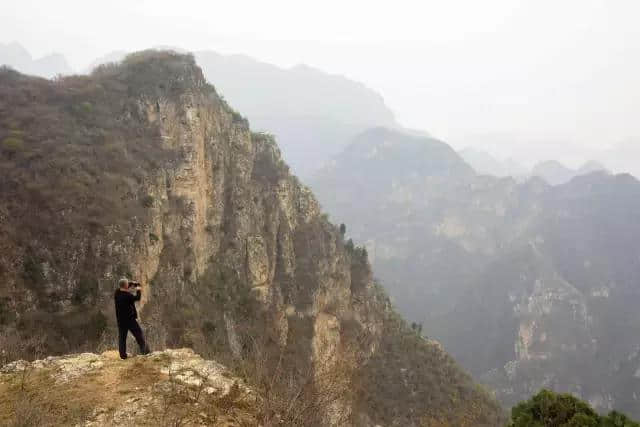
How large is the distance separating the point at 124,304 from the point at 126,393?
2671 millimetres

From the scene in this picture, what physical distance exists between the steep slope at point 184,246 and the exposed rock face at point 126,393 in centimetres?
124

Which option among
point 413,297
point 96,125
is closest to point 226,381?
point 96,125

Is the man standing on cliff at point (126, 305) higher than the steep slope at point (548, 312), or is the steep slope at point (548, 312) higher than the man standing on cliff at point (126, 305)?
the man standing on cliff at point (126, 305)

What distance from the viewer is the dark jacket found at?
12.6 meters

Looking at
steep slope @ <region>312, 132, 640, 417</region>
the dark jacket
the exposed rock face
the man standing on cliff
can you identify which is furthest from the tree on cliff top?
steep slope @ <region>312, 132, 640, 417</region>

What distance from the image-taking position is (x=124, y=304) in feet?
41.5

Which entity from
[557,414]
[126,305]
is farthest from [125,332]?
[557,414]

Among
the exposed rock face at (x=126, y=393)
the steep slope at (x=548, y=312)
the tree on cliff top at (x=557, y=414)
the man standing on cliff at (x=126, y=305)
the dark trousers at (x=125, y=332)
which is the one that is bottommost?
the steep slope at (x=548, y=312)

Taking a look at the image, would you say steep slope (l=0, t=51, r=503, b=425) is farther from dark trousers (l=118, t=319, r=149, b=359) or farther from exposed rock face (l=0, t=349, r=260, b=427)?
dark trousers (l=118, t=319, r=149, b=359)

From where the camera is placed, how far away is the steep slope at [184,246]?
2783 centimetres

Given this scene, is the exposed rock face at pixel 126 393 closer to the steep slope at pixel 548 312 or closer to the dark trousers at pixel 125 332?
the dark trousers at pixel 125 332

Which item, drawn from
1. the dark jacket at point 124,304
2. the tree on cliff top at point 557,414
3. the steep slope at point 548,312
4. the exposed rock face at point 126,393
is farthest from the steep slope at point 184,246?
the steep slope at point 548,312

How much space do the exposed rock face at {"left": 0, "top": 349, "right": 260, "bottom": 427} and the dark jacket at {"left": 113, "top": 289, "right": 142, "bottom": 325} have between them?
1595 mm

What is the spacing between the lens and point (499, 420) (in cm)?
Result: 5856
